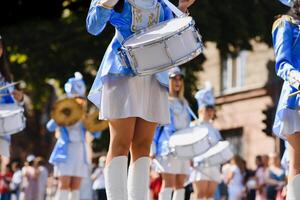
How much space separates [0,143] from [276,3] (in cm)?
1252

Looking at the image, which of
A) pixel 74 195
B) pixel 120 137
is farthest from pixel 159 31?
pixel 74 195

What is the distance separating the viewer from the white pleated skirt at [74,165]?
13234mm

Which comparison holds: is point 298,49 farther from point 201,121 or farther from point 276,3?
point 276,3

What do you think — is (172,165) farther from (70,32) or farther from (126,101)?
(70,32)

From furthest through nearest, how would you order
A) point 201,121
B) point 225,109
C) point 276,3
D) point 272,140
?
point 225,109 → point 272,140 → point 276,3 → point 201,121

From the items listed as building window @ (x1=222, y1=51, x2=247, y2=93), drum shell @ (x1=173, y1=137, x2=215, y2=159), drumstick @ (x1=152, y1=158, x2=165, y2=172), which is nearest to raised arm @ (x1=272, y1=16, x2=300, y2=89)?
drum shell @ (x1=173, y1=137, x2=215, y2=159)

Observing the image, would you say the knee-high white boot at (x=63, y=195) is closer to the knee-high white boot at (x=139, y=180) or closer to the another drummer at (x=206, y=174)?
the another drummer at (x=206, y=174)

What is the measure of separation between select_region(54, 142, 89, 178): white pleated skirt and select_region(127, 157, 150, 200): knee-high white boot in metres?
5.99

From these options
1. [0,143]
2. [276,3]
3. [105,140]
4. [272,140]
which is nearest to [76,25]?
[105,140]

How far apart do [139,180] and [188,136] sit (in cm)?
469

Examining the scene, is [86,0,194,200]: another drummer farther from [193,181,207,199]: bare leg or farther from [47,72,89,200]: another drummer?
[193,181,207,199]: bare leg

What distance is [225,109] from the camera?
117 ft

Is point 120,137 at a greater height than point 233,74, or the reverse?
point 120,137

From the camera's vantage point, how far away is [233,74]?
35906 millimetres
